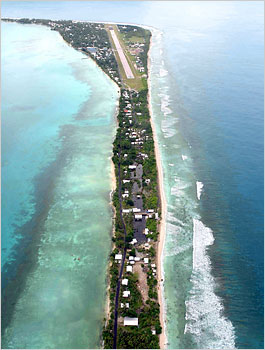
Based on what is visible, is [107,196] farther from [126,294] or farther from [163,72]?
[163,72]

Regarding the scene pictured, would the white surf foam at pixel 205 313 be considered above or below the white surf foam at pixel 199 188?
below

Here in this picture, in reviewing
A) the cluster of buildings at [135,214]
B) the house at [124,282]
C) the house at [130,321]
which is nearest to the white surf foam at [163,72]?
the cluster of buildings at [135,214]

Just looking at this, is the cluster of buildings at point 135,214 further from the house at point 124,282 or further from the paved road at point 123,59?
the paved road at point 123,59

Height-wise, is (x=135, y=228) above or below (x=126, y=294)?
above

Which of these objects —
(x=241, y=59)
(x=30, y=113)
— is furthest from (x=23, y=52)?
(x=241, y=59)

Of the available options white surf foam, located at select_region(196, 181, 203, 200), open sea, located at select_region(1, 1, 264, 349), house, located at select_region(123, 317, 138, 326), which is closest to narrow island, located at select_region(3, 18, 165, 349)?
house, located at select_region(123, 317, 138, 326)

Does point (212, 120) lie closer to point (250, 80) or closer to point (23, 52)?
point (250, 80)

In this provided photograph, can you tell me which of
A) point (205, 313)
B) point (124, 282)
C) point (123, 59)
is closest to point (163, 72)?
point (123, 59)
